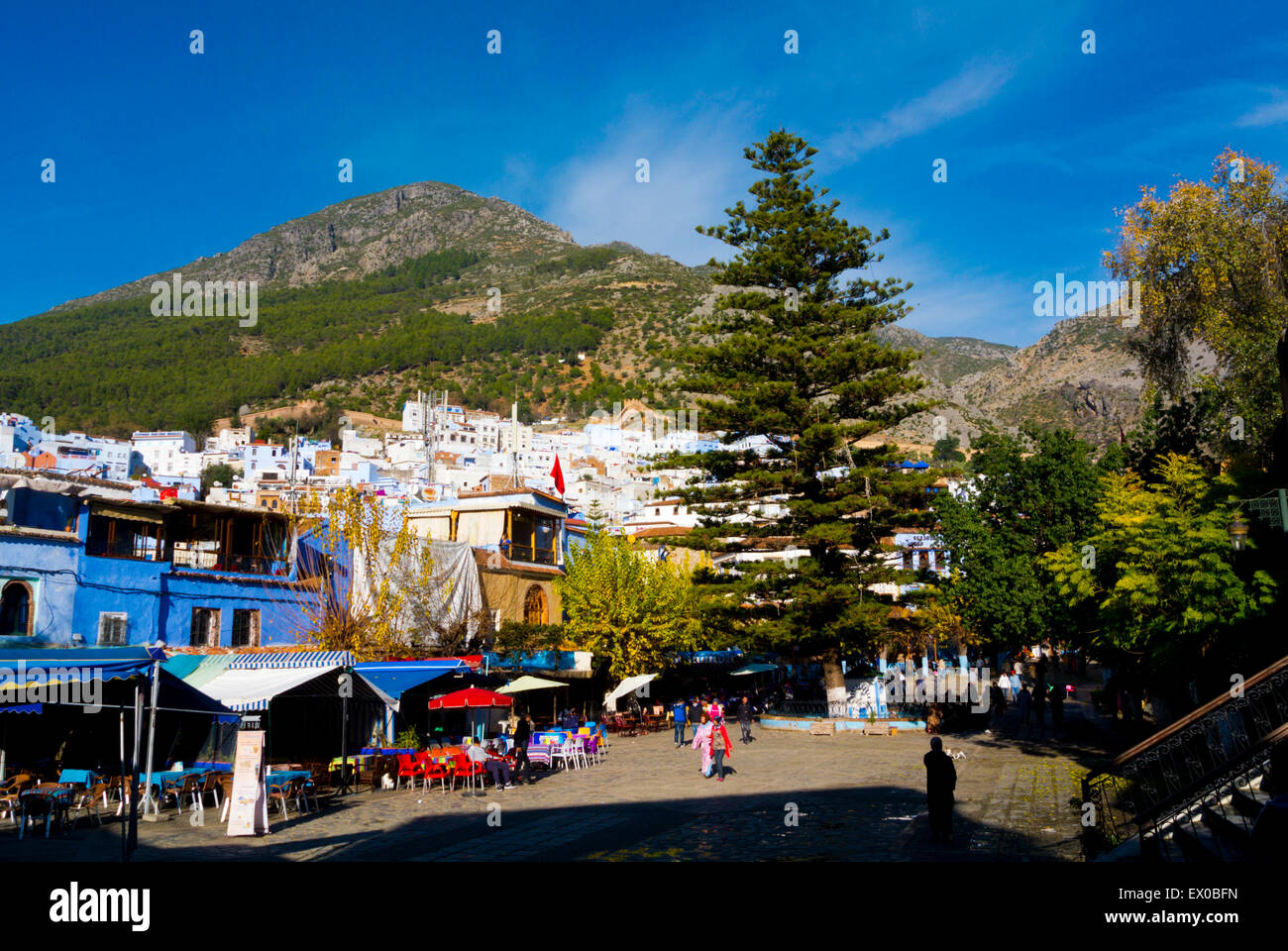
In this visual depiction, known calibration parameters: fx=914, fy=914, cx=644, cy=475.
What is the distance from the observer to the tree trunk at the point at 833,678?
28.2m

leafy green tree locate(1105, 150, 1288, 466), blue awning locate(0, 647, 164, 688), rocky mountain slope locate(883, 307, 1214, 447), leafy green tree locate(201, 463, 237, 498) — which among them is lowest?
blue awning locate(0, 647, 164, 688)

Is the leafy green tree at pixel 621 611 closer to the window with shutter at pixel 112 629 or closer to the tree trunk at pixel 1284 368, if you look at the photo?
the window with shutter at pixel 112 629

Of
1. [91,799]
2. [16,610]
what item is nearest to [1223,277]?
[91,799]

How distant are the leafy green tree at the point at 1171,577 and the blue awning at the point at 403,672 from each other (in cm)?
1224

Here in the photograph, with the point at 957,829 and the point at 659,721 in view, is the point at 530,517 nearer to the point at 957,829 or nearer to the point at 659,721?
the point at 659,721

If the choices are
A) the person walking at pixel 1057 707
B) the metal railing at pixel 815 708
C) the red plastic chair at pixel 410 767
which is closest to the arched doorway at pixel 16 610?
the red plastic chair at pixel 410 767

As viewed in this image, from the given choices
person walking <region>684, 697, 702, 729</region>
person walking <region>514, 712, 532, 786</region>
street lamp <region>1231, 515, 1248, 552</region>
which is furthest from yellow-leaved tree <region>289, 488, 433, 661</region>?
street lamp <region>1231, 515, 1248, 552</region>

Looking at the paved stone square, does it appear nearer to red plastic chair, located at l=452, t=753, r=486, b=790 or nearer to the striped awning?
red plastic chair, located at l=452, t=753, r=486, b=790

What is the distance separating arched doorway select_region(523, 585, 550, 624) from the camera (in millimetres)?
32656

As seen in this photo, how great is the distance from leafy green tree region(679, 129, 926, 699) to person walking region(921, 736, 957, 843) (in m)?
16.6

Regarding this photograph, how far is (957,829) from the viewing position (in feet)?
36.8

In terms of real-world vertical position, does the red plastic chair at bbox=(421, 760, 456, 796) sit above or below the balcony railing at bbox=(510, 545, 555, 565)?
below
